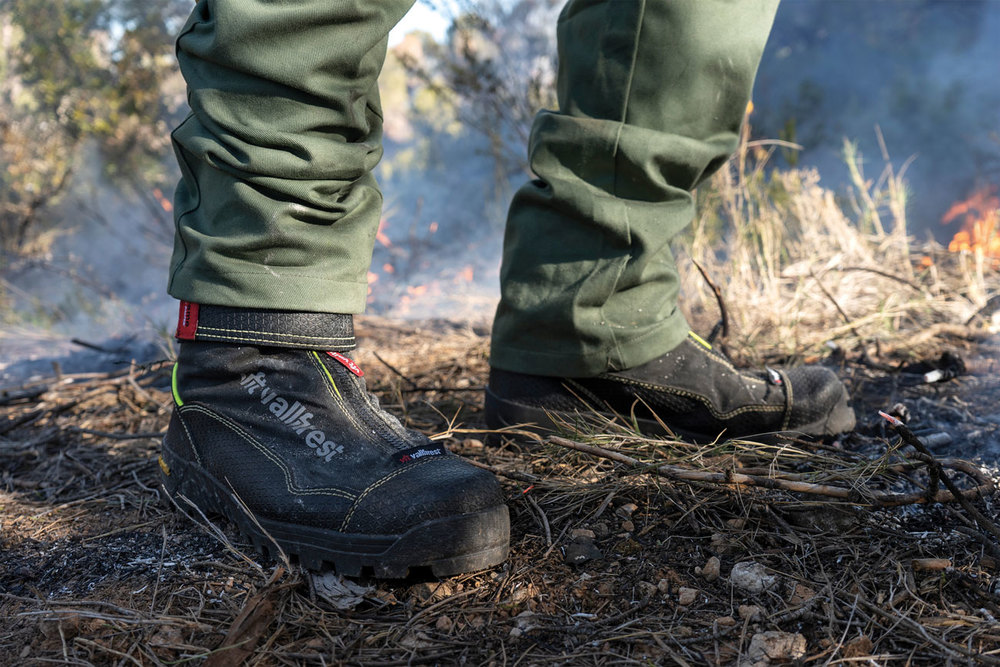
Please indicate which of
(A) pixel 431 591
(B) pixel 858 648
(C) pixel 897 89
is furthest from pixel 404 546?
(C) pixel 897 89

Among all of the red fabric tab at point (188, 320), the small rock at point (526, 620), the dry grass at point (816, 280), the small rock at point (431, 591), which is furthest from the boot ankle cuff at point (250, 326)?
the dry grass at point (816, 280)

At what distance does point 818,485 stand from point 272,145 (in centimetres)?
99

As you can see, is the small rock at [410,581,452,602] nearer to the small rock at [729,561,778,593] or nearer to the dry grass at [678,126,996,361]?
the small rock at [729,561,778,593]

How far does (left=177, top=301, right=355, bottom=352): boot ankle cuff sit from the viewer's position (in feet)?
3.86

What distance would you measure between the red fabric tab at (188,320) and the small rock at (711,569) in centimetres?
89

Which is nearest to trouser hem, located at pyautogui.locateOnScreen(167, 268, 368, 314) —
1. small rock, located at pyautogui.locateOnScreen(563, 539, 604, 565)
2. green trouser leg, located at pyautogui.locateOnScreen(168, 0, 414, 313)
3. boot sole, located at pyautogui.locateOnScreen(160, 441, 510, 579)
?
green trouser leg, located at pyautogui.locateOnScreen(168, 0, 414, 313)

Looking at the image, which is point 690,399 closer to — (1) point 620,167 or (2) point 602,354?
(2) point 602,354

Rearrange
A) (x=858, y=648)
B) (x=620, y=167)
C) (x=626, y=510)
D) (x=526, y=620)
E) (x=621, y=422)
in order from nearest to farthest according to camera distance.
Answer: (x=858, y=648), (x=526, y=620), (x=626, y=510), (x=620, y=167), (x=621, y=422)

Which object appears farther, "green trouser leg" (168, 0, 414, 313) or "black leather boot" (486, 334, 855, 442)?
Answer: "black leather boot" (486, 334, 855, 442)

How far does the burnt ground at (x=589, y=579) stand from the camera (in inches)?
34.0

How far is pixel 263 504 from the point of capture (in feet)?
3.64

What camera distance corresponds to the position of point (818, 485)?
3.47 ft

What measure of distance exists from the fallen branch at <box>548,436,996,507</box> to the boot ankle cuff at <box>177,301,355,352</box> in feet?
1.49

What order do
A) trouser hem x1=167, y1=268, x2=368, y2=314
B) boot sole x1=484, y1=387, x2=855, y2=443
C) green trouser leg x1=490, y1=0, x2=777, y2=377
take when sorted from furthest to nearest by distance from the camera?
boot sole x1=484, y1=387, x2=855, y2=443
green trouser leg x1=490, y1=0, x2=777, y2=377
trouser hem x1=167, y1=268, x2=368, y2=314
